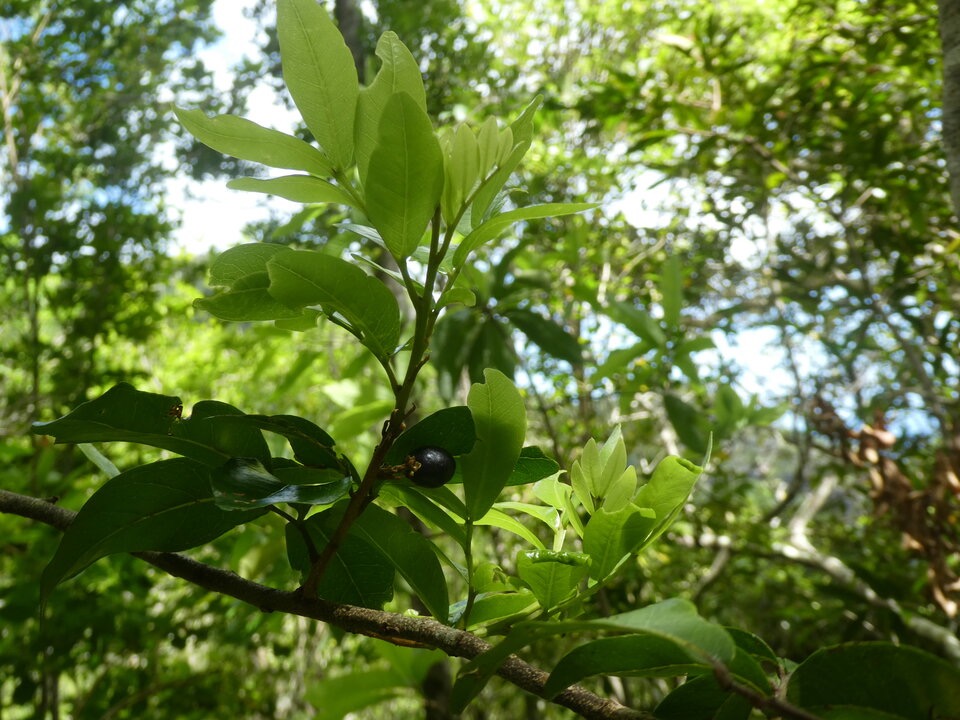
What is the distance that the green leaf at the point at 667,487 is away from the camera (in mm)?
417

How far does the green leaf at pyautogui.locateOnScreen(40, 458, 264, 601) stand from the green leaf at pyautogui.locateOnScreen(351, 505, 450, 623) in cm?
7

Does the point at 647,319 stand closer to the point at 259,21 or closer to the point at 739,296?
the point at 739,296

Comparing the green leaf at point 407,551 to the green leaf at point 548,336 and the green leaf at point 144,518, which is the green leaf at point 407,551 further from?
the green leaf at point 548,336

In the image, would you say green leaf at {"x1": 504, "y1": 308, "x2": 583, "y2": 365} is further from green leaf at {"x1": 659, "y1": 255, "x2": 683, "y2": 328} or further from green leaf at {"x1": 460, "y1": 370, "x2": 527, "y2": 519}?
green leaf at {"x1": 460, "y1": 370, "x2": 527, "y2": 519}

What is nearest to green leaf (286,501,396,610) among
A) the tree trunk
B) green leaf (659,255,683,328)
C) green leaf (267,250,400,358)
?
green leaf (267,250,400,358)

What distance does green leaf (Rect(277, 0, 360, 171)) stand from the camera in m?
0.41

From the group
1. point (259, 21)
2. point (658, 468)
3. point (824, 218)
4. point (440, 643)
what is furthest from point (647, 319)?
point (259, 21)

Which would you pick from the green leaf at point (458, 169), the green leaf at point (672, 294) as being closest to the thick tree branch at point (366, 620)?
the green leaf at point (458, 169)

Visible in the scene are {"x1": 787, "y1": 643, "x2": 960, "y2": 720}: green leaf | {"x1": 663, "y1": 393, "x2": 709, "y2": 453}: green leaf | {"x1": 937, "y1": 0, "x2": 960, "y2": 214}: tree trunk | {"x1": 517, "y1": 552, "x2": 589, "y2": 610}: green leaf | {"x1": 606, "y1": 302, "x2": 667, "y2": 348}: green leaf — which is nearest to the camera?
{"x1": 787, "y1": 643, "x2": 960, "y2": 720}: green leaf

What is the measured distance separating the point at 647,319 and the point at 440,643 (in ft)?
3.59

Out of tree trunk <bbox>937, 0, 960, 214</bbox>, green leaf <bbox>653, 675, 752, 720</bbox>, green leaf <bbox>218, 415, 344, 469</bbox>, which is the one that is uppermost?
tree trunk <bbox>937, 0, 960, 214</bbox>

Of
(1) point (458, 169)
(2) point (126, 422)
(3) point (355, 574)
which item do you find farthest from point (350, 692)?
(1) point (458, 169)

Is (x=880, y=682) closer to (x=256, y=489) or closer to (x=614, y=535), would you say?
(x=614, y=535)

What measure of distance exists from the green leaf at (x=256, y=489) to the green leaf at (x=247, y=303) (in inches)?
3.7
